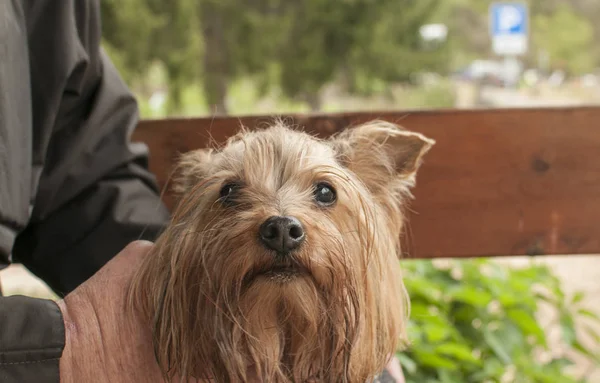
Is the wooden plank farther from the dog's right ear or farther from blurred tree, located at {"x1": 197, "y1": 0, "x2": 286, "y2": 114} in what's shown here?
blurred tree, located at {"x1": 197, "y1": 0, "x2": 286, "y2": 114}

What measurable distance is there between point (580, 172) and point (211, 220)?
1.37 m

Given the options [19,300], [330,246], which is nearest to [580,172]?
[330,246]

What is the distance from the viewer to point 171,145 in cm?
245

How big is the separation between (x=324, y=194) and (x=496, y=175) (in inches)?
38.3

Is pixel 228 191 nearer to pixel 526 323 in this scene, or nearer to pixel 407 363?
pixel 407 363

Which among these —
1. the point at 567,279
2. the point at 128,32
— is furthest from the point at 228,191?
the point at 128,32

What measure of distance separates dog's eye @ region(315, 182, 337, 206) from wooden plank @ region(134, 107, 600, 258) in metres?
0.71

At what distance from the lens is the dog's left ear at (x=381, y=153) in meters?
1.79

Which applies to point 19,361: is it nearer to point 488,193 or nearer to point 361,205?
point 361,205

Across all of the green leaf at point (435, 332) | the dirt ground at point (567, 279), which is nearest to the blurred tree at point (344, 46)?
the dirt ground at point (567, 279)

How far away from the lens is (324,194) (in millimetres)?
1603

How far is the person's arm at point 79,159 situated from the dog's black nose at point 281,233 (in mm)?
637

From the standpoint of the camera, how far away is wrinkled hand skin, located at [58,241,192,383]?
1550 mm

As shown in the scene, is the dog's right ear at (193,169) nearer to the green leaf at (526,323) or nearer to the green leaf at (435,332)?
the green leaf at (435,332)
